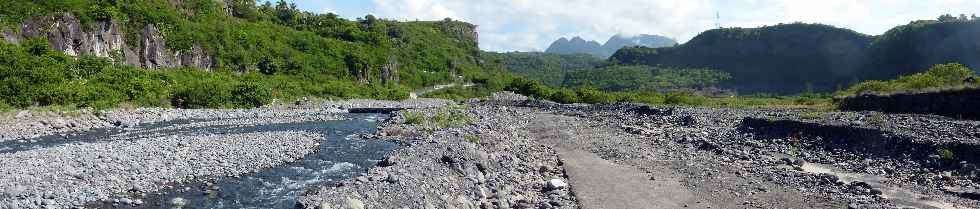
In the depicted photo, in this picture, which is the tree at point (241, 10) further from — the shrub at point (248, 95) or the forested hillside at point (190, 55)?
the shrub at point (248, 95)

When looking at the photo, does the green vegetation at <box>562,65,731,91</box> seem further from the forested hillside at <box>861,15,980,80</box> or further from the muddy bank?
the muddy bank

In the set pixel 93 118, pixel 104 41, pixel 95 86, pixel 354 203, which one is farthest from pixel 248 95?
pixel 354 203

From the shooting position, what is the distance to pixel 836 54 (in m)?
164

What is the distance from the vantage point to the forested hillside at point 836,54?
12619cm

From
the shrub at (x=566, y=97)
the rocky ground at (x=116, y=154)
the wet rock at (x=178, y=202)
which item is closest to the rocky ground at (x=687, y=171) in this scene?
the wet rock at (x=178, y=202)

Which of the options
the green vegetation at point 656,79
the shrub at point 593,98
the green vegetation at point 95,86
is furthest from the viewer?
the green vegetation at point 656,79

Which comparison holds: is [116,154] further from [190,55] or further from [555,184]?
[190,55]

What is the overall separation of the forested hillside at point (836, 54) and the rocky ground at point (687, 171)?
11993 centimetres

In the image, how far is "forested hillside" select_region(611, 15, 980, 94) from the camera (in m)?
126

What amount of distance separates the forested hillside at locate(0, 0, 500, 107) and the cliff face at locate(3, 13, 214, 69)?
0.13 m

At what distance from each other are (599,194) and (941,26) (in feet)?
492

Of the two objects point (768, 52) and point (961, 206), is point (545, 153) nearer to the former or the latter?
point (961, 206)

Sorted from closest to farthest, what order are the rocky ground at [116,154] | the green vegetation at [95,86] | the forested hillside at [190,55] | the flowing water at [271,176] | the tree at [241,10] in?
the flowing water at [271,176]
the rocky ground at [116,154]
the green vegetation at [95,86]
the forested hillside at [190,55]
the tree at [241,10]

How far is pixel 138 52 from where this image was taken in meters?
75.2
